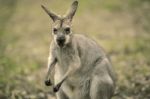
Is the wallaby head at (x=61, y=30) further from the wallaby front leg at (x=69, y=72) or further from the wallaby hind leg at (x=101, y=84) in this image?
the wallaby hind leg at (x=101, y=84)

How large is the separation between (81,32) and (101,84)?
6049mm

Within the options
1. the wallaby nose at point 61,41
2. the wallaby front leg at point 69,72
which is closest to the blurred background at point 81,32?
the wallaby front leg at point 69,72

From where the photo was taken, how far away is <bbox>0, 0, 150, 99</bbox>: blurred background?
11.4 m

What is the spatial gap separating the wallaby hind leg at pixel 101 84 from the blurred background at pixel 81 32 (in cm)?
179

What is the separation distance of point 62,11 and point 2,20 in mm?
1928

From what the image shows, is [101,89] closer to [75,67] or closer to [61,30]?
[75,67]

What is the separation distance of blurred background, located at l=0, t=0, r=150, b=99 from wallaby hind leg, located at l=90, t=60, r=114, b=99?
1.79m

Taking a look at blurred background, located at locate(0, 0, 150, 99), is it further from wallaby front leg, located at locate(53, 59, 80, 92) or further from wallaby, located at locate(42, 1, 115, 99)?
wallaby front leg, located at locate(53, 59, 80, 92)

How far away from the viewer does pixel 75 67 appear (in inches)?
350

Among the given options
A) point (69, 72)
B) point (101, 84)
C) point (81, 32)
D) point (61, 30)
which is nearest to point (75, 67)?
point (69, 72)

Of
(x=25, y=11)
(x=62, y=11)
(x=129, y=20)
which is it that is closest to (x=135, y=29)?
(x=129, y=20)

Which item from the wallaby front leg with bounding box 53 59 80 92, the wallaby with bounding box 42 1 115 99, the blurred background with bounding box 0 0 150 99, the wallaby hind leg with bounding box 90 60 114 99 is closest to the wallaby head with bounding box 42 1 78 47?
the wallaby with bounding box 42 1 115 99

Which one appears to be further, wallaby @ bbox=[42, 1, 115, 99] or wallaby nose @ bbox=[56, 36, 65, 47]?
wallaby @ bbox=[42, 1, 115, 99]

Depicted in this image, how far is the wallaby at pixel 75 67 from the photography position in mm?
8781
